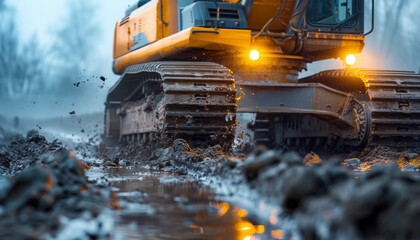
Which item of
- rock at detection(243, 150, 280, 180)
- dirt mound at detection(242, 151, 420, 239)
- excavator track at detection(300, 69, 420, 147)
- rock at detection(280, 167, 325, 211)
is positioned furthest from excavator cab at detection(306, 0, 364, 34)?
rock at detection(280, 167, 325, 211)

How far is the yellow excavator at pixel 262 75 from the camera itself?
8.38 meters

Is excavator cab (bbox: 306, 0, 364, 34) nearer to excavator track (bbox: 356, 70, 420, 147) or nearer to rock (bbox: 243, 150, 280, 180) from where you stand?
excavator track (bbox: 356, 70, 420, 147)

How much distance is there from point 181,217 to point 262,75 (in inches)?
254

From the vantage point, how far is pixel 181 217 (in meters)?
3.36

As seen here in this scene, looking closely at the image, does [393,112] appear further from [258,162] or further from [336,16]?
[258,162]

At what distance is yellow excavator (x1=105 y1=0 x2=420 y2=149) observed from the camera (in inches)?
330

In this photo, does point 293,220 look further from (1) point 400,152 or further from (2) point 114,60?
(2) point 114,60

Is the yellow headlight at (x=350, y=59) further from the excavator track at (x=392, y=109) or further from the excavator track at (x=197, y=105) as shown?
the excavator track at (x=197, y=105)

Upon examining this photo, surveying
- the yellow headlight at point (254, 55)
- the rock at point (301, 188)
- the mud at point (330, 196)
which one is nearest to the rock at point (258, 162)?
the mud at point (330, 196)

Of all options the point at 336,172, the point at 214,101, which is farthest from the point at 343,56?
the point at 336,172

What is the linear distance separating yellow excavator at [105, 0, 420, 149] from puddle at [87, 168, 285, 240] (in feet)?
11.3

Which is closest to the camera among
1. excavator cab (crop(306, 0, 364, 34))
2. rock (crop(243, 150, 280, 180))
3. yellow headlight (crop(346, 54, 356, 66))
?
rock (crop(243, 150, 280, 180))

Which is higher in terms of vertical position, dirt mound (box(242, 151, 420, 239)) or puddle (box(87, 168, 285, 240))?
dirt mound (box(242, 151, 420, 239))

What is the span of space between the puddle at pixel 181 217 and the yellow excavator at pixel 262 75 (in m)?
3.44
